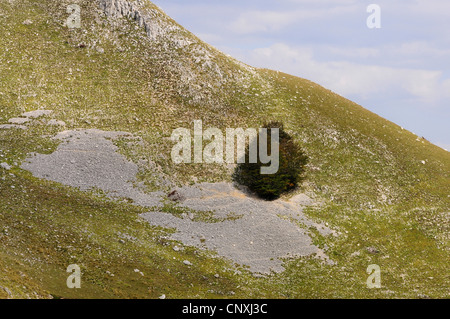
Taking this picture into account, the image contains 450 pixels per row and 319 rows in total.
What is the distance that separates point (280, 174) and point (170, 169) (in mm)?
16439

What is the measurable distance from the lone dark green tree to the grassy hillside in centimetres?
252

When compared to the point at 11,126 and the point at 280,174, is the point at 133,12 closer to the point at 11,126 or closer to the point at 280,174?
the point at 11,126

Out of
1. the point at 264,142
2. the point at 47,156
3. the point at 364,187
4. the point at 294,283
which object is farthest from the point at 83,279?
the point at 364,187

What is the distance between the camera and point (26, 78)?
221 ft

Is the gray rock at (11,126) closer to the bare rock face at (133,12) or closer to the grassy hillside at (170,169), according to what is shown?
the grassy hillside at (170,169)

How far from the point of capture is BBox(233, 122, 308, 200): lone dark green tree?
55406 mm

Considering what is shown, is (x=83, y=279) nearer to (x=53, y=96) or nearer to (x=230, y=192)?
(x=230, y=192)

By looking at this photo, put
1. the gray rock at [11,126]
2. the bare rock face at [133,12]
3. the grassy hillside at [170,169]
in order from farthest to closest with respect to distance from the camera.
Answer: the bare rock face at [133,12]
the gray rock at [11,126]
the grassy hillside at [170,169]

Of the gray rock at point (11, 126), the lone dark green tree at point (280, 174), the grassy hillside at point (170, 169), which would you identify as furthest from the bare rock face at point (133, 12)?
the lone dark green tree at point (280, 174)

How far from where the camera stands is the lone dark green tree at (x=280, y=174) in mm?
55406

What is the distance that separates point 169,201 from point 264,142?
A: 1739 cm

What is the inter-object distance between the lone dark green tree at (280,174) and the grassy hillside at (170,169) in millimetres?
2520

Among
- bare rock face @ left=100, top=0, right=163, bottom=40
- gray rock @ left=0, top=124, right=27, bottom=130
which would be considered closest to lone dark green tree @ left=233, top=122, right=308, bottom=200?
gray rock @ left=0, top=124, right=27, bottom=130

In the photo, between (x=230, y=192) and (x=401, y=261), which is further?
(x=230, y=192)
